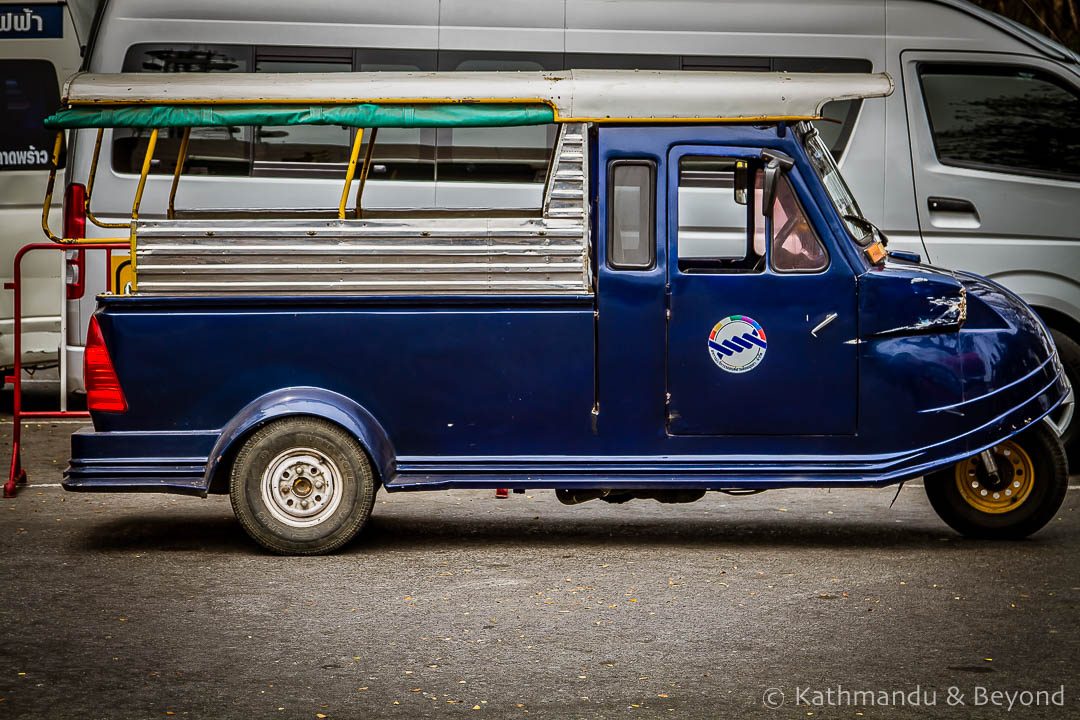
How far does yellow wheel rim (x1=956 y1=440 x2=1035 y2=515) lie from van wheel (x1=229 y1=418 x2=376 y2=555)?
3061 mm

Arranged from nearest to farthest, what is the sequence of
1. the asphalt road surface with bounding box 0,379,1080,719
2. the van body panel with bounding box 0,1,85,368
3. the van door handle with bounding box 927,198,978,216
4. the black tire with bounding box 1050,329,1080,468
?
the asphalt road surface with bounding box 0,379,1080,719
the black tire with bounding box 1050,329,1080,468
the van door handle with bounding box 927,198,978,216
the van body panel with bounding box 0,1,85,368

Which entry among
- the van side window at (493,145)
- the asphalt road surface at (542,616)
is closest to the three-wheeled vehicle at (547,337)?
the asphalt road surface at (542,616)

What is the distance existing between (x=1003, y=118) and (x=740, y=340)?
156 inches

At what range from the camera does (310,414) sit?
695 centimetres

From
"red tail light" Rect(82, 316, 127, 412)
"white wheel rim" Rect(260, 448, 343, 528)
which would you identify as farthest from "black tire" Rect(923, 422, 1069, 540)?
"red tail light" Rect(82, 316, 127, 412)

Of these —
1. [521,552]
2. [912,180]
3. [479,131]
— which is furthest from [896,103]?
[521,552]

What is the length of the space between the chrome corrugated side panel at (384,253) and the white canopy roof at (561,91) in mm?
222

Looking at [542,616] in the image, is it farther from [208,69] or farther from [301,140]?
[208,69]

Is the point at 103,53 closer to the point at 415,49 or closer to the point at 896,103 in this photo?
the point at 415,49

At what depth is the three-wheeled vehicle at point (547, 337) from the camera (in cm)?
695

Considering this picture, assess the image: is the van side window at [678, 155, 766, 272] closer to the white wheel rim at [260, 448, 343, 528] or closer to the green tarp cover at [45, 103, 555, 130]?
the green tarp cover at [45, 103, 555, 130]

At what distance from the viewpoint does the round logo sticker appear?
23.0 ft

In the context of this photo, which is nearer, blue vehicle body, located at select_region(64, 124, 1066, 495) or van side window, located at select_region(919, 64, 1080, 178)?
blue vehicle body, located at select_region(64, 124, 1066, 495)

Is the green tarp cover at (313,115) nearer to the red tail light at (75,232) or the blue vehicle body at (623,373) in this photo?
the blue vehicle body at (623,373)
